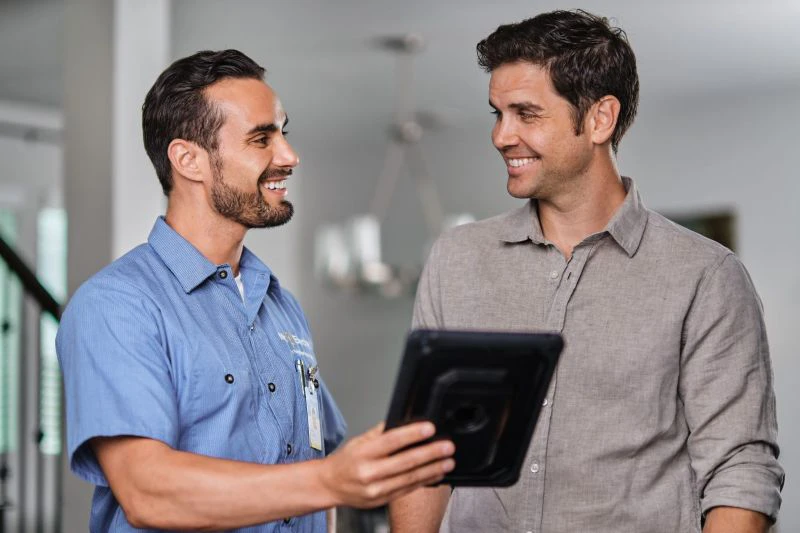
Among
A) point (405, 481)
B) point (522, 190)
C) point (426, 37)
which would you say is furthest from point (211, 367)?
point (426, 37)

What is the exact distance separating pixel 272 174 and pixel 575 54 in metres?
0.57

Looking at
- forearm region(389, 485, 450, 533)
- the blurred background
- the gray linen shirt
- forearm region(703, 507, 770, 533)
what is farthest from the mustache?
the blurred background

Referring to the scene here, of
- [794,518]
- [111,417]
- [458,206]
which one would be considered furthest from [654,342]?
[458,206]

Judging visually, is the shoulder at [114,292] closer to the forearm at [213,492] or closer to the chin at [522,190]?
the forearm at [213,492]

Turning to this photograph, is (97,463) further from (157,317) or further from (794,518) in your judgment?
(794,518)

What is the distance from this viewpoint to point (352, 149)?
8.77 m

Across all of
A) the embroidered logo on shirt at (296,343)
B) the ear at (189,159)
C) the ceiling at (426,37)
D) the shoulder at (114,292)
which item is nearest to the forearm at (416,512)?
the embroidered logo on shirt at (296,343)

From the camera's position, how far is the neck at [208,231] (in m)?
1.74

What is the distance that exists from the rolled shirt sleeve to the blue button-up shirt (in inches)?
25.6

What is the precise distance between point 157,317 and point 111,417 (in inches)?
6.9

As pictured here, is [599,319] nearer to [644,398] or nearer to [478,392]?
[644,398]

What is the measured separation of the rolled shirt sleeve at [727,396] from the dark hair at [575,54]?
37 cm

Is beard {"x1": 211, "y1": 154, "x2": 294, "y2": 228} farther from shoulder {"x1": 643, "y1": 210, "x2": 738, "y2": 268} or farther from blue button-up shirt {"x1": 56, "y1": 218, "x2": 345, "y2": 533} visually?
shoulder {"x1": 643, "y1": 210, "x2": 738, "y2": 268}

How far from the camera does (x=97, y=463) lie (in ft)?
5.00
